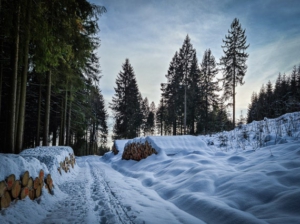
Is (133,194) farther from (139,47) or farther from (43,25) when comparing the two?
(139,47)

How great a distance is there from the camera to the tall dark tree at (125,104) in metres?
25.6

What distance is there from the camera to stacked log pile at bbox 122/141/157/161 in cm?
917

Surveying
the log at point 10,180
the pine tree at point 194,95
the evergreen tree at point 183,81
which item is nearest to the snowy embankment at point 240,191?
the log at point 10,180

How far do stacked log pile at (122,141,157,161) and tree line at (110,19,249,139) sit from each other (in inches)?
471

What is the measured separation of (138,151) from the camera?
9992 mm

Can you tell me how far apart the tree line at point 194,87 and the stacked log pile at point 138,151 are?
Answer: 12.0m

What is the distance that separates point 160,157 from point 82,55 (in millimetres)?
6572

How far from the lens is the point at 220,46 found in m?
21.1

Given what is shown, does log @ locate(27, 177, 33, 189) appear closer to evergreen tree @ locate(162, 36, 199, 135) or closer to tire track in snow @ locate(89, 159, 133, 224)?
tire track in snow @ locate(89, 159, 133, 224)

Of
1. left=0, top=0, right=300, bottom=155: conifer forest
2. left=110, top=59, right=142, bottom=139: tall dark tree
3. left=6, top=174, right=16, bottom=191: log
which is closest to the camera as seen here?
left=6, top=174, right=16, bottom=191: log

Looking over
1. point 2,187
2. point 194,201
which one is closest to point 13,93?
point 2,187

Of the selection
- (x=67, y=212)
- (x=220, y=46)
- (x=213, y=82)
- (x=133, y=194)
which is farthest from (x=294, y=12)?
(x=213, y=82)

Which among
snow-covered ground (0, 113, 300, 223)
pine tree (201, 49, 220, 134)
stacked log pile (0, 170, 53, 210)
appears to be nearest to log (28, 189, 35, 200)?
stacked log pile (0, 170, 53, 210)

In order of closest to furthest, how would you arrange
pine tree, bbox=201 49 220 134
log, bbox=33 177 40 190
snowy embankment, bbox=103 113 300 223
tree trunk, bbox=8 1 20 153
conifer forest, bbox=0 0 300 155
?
snowy embankment, bbox=103 113 300 223 → log, bbox=33 177 40 190 → tree trunk, bbox=8 1 20 153 → conifer forest, bbox=0 0 300 155 → pine tree, bbox=201 49 220 134
